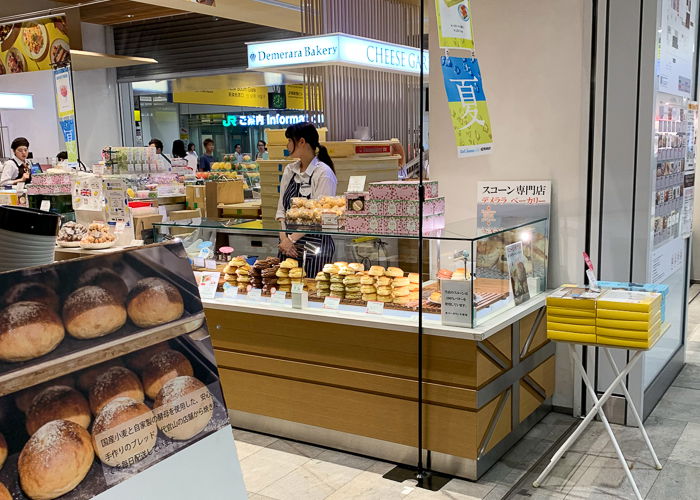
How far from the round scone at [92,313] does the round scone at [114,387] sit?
83 millimetres

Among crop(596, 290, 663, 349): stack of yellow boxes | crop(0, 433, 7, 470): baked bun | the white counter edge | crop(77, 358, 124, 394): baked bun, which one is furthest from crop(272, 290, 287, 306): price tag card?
crop(0, 433, 7, 470): baked bun

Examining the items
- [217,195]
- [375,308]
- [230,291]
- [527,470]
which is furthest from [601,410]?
[217,195]

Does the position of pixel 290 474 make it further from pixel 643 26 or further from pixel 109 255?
pixel 643 26

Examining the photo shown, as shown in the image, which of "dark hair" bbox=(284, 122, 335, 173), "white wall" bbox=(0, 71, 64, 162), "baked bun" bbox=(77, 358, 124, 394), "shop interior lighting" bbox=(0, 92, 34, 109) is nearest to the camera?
"baked bun" bbox=(77, 358, 124, 394)

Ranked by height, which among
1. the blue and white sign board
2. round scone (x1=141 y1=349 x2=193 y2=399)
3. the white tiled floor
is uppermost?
the blue and white sign board

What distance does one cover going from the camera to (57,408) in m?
1.27

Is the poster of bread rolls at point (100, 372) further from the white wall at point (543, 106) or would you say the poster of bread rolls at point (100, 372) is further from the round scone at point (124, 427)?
the white wall at point (543, 106)

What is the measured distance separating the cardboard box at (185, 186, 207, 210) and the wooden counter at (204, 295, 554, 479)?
3966 mm

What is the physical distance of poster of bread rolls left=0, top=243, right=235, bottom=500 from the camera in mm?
1222

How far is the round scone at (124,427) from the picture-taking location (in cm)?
133

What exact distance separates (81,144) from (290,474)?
37.4 feet

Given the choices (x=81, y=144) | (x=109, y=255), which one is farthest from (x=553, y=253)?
(x=81, y=144)

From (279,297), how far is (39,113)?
11354 mm

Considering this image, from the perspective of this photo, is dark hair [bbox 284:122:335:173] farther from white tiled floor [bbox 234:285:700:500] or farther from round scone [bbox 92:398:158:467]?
round scone [bbox 92:398:158:467]
